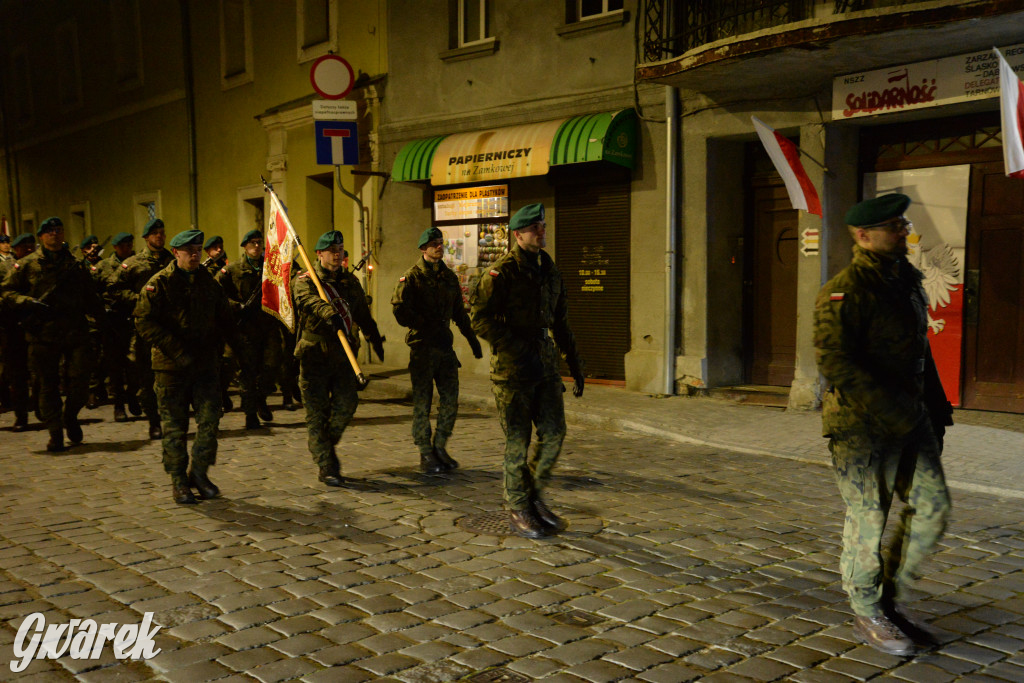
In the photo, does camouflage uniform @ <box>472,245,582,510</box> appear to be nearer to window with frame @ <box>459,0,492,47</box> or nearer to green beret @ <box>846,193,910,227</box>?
green beret @ <box>846,193,910,227</box>

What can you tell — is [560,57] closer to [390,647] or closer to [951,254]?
[951,254]

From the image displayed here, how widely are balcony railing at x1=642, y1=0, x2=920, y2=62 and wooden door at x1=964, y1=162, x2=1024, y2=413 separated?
2865 millimetres

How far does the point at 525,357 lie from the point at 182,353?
256cm

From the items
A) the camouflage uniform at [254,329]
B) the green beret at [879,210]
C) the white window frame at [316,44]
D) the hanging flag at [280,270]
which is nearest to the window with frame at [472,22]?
the white window frame at [316,44]

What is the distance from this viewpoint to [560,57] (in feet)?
44.0

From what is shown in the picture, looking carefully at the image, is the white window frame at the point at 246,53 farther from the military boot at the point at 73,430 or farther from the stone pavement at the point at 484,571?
the stone pavement at the point at 484,571

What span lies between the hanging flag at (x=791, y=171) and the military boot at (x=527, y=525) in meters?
6.18

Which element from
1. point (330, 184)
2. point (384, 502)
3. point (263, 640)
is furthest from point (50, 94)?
point (263, 640)

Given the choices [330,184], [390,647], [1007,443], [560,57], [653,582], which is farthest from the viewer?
[330,184]

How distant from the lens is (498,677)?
12.0ft

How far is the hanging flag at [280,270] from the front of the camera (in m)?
7.64

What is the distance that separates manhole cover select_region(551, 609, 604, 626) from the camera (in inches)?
166

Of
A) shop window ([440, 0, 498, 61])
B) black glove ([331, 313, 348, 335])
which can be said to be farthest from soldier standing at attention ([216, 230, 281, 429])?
shop window ([440, 0, 498, 61])

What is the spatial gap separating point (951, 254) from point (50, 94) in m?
26.2
